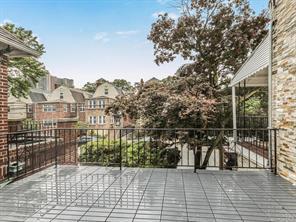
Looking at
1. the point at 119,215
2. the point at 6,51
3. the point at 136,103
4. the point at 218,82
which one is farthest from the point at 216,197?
the point at 218,82

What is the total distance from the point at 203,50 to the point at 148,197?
23.6ft

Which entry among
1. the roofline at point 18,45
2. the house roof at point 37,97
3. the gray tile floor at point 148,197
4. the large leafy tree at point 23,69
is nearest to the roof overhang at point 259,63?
the gray tile floor at point 148,197

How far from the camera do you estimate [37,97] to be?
88.4ft

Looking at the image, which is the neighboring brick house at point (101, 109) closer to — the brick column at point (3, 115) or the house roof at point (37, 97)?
the house roof at point (37, 97)

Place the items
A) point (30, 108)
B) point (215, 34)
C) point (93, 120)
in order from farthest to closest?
point (93, 120)
point (30, 108)
point (215, 34)

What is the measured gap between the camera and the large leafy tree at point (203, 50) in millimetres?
7988

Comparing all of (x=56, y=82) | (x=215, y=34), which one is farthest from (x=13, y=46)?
(x=56, y=82)

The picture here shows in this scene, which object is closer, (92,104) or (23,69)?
(23,69)

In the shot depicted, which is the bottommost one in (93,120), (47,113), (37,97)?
(93,120)

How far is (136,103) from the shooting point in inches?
315

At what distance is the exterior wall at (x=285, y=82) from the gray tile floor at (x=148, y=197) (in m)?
0.41

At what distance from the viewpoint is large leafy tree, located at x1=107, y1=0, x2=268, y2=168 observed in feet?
26.2

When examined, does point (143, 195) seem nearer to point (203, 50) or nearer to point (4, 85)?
point (4, 85)

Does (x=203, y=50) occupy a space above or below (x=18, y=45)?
above
